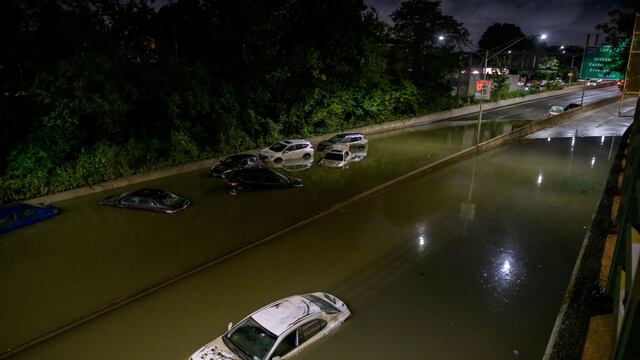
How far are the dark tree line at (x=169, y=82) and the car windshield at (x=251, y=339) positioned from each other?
14062 millimetres

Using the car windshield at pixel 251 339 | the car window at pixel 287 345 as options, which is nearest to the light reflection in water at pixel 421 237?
the car window at pixel 287 345

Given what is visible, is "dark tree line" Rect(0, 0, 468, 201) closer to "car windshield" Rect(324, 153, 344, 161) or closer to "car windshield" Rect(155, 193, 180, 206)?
"car windshield" Rect(155, 193, 180, 206)

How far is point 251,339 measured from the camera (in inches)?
316

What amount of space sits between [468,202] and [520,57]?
313ft

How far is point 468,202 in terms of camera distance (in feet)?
59.7

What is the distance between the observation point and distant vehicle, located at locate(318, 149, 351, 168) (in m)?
23.9

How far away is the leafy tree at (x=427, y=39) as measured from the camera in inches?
1833

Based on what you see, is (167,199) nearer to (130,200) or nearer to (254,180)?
(130,200)

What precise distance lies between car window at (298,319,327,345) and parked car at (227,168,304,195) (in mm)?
10989

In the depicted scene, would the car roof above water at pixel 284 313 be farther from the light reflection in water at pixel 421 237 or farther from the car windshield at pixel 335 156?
the car windshield at pixel 335 156

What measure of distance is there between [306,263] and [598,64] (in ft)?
101

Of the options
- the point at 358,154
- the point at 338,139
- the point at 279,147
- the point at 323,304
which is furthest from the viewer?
the point at 338,139

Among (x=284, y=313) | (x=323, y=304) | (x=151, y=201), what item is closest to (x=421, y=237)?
(x=323, y=304)

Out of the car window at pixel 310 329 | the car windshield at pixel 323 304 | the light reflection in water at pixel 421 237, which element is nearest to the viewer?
the car window at pixel 310 329
